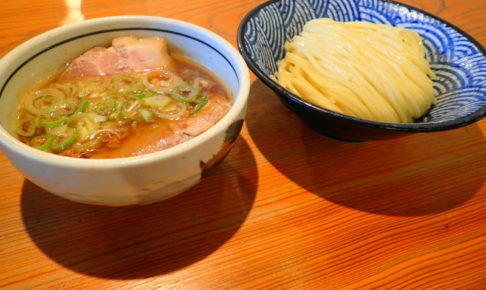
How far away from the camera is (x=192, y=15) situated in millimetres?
1857

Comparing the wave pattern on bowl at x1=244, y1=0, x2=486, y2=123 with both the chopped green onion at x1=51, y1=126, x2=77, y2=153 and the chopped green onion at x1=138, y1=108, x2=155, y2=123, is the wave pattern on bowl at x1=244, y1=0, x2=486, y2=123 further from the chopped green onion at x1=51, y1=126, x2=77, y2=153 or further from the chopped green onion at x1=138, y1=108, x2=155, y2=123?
the chopped green onion at x1=51, y1=126, x2=77, y2=153

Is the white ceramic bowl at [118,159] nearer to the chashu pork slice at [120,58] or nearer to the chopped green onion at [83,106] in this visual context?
the chashu pork slice at [120,58]

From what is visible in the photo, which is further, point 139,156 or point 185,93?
point 185,93

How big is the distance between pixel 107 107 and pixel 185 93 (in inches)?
8.6

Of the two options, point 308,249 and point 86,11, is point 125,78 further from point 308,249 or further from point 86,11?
Result: point 86,11

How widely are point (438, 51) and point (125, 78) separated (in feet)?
3.86

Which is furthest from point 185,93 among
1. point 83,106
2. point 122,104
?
point 83,106

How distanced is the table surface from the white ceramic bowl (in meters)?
0.16

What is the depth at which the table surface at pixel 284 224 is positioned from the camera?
84 centimetres

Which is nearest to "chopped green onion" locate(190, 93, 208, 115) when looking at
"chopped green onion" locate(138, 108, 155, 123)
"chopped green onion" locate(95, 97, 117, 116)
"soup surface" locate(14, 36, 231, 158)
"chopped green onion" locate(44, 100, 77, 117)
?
"soup surface" locate(14, 36, 231, 158)

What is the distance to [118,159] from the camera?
696 mm

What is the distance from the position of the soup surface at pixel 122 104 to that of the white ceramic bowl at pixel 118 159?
0.12 ft

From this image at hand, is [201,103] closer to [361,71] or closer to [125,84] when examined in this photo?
[125,84]

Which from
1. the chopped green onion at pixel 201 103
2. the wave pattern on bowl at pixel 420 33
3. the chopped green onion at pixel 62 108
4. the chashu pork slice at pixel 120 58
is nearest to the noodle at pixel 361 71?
the wave pattern on bowl at pixel 420 33
